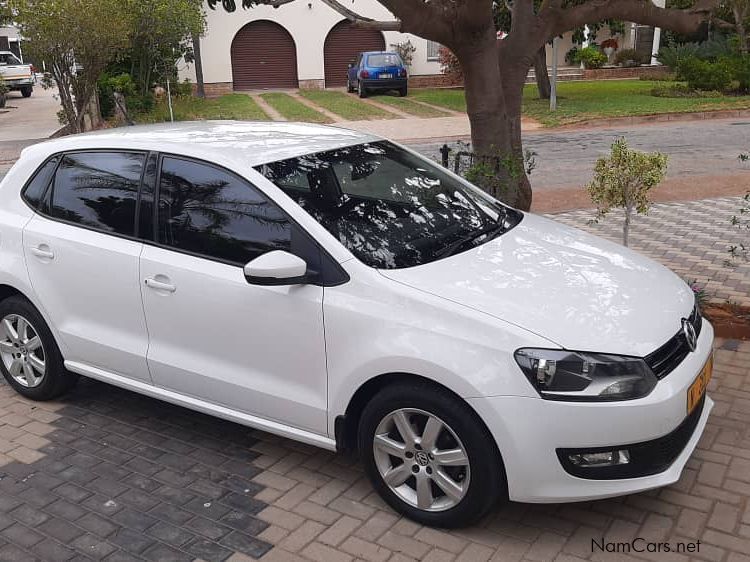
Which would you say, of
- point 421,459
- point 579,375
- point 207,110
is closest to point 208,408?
point 421,459

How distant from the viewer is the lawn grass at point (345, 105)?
23.8 metres

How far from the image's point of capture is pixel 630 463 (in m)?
3.26

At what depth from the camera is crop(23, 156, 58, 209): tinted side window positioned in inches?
188

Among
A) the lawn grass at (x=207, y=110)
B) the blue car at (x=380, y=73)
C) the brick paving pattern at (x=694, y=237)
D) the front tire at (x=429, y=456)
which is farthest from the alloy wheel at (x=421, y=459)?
the blue car at (x=380, y=73)

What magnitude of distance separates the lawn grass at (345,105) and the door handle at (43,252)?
61.9ft

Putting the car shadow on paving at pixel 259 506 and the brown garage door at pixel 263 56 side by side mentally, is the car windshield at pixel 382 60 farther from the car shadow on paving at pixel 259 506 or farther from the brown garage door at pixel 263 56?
the car shadow on paving at pixel 259 506

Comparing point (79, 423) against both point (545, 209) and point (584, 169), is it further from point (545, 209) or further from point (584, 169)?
point (584, 169)

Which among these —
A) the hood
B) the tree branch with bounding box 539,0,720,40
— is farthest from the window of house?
the hood

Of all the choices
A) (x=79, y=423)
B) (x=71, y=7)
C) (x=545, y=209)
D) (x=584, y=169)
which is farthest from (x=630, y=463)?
(x=71, y=7)

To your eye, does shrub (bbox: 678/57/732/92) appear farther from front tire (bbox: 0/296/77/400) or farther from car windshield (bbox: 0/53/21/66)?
car windshield (bbox: 0/53/21/66)

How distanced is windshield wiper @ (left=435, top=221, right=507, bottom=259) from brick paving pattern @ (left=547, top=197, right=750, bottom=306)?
2.55m

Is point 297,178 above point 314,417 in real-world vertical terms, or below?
above

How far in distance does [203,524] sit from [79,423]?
1.51 meters

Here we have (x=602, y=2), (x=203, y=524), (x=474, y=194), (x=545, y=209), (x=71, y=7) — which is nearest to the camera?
(x=203, y=524)
